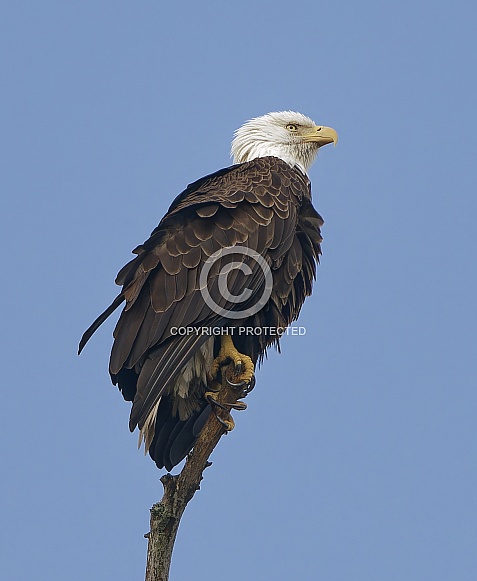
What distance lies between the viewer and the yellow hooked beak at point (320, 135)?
25.9ft

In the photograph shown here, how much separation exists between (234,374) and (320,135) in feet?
8.44

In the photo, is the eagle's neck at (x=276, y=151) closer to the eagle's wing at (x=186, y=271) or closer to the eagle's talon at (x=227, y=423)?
the eagle's wing at (x=186, y=271)

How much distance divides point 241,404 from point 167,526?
1.09 metres

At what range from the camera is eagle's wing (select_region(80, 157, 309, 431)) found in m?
5.91

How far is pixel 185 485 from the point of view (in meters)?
5.47

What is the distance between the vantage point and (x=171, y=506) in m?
5.39

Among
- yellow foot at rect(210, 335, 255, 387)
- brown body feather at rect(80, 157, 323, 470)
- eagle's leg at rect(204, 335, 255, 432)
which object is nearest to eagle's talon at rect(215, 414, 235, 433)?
eagle's leg at rect(204, 335, 255, 432)

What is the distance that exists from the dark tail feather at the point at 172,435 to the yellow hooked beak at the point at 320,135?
8.45 feet

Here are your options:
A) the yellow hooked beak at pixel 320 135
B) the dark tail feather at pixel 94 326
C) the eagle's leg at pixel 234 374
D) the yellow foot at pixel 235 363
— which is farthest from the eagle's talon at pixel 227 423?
the yellow hooked beak at pixel 320 135

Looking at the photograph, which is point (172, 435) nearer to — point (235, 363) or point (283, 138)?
point (235, 363)

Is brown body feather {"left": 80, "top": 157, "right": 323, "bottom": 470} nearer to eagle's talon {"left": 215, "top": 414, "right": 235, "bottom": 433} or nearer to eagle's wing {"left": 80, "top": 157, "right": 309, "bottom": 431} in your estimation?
eagle's wing {"left": 80, "top": 157, "right": 309, "bottom": 431}

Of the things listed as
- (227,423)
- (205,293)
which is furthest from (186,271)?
(227,423)

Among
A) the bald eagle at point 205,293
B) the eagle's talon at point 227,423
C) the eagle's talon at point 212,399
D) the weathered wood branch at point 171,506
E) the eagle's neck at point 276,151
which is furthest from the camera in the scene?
the eagle's neck at point 276,151

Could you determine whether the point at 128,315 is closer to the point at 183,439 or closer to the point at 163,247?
the point at 163,247
